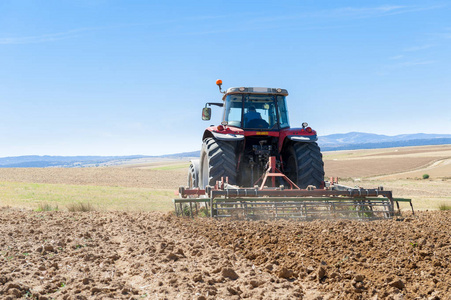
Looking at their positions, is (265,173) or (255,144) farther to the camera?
(255,144)

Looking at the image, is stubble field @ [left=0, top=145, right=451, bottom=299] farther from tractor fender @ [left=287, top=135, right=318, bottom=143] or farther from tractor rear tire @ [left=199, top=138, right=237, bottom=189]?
tractor fender @ [left=287, top=135, right=318, bottom=143]

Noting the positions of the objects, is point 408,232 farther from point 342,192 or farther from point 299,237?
point 342,192

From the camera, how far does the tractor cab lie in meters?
8.41

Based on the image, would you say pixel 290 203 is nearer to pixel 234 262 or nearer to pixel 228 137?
pixel 228 137

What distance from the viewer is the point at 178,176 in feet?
121

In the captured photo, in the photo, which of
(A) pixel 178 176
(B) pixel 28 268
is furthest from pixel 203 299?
(A) pixel 178 176

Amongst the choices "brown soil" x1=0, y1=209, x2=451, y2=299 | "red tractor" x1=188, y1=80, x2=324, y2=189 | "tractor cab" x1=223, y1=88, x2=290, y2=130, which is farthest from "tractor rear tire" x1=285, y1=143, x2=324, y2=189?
"brown soil" x1=0, y1=209, x2=451, y2=299

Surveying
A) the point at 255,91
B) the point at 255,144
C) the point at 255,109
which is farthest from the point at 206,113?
the point at 255,144

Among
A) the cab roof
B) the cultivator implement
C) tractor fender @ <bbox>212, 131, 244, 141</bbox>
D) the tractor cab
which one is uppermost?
the cab roof

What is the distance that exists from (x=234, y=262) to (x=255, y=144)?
4.40 m

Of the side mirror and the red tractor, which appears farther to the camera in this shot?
the side mirror

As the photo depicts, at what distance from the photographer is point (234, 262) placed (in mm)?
4141

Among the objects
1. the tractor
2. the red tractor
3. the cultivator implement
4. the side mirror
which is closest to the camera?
the cultivator implement

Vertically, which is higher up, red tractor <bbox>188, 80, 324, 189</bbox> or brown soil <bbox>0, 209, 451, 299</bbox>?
red tractor <bbox>188, 80, 324, 189</bbox>
